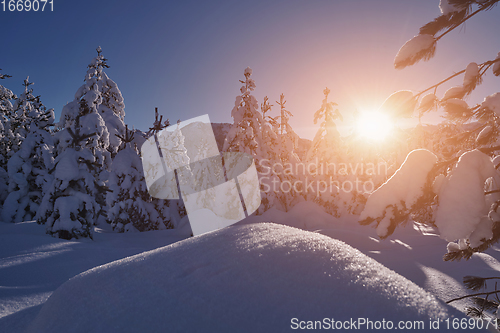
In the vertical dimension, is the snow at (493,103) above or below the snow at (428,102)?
below

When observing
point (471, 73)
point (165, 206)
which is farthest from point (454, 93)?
point (165, 206)

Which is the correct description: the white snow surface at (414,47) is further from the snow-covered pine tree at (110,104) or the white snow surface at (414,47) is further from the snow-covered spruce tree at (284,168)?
the snow-covered pine tree at (110,104)

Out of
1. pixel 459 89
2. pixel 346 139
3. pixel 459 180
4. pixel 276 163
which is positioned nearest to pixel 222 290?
pixel 459 180

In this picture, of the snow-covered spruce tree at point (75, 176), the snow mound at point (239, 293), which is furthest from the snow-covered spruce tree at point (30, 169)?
the snow mound at point (239, 293)

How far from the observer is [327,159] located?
56.0 feet

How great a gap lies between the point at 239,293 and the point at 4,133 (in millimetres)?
28610

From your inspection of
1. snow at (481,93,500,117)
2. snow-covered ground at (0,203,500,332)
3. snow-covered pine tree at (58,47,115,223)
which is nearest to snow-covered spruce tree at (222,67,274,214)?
snow-covered pine tree at (58,47,115,223)

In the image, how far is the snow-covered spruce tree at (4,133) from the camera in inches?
711

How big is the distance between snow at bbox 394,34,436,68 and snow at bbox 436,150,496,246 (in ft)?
3.27

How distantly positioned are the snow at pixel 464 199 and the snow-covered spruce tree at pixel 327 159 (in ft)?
49.2

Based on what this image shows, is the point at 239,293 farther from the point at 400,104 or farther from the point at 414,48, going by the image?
the point at 414,48

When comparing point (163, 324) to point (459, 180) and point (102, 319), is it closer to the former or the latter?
point (102, 319)

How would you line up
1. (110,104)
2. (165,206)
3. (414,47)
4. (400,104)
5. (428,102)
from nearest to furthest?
(414,47), (400,104), (428,102), (165,206), (110,104)

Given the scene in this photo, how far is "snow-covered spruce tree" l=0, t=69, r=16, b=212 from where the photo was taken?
18062 mm
